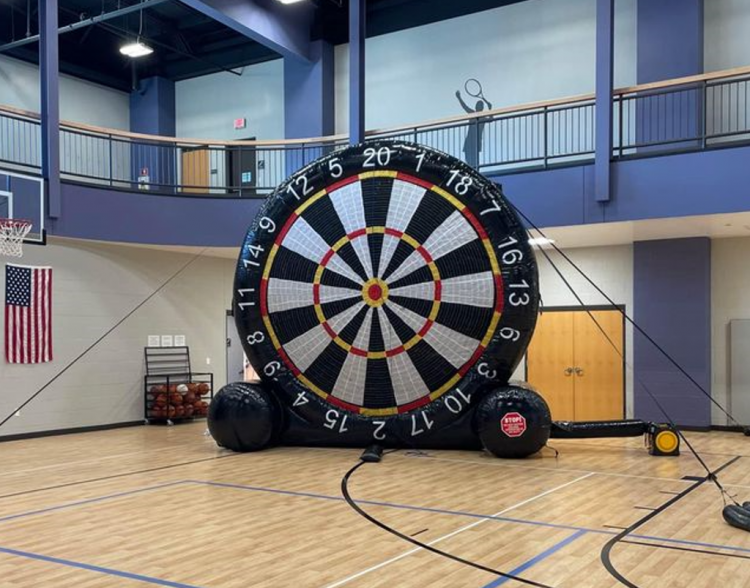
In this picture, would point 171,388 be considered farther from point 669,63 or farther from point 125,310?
point 669,63

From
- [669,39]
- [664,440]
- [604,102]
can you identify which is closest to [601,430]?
[664,440]

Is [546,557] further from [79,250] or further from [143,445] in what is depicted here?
[79,250]

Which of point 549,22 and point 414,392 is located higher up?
point 549,22

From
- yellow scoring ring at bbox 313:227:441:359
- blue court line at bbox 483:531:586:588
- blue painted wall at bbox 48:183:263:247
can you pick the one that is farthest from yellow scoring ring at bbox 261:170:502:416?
blue court line at bbox 483:531:586:588

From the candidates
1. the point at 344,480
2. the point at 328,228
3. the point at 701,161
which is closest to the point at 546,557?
the point at 344,480

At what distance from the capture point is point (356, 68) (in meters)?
11.8

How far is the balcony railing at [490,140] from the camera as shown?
34.9ft

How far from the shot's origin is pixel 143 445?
9.99 meters

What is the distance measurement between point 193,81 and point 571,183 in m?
9.94

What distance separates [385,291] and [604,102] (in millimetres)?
3857

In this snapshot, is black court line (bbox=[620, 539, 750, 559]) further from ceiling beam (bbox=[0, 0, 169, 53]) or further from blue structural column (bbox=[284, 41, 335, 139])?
ceiling beam (bbox=[0, 0, 169, 53])

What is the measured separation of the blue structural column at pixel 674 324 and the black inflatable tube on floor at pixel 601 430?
286 centimetres

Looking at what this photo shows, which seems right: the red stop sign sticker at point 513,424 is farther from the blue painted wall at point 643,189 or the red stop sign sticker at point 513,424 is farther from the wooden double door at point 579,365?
the wooden double door at point 579,365

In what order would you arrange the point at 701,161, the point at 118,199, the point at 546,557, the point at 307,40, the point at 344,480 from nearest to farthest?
1. the point at 546,557
2. the point at 344,480
3. the point at 701,161
4. the point at 118,199
5. the point at 307,40
